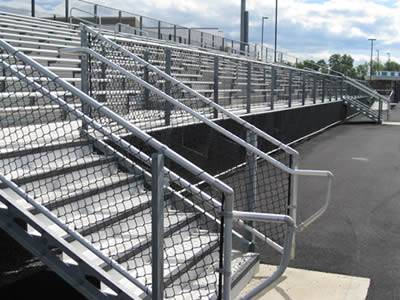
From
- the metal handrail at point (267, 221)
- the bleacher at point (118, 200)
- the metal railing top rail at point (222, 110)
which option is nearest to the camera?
the metal handrail at point (267, 221)

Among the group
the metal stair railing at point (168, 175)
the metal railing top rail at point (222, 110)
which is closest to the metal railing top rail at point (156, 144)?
the metal stair railing at point (168, 175)

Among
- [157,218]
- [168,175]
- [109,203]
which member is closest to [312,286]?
[109,203]

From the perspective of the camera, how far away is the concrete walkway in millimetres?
5281

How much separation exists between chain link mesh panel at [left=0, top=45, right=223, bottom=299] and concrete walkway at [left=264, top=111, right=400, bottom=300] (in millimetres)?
1358

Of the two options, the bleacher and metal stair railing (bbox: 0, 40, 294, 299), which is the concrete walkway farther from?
metal stair railing (bbox: 0, 40, 294, 299)

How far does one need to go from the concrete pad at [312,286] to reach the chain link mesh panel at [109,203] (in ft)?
1.96

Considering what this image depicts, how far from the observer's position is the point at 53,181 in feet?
14.8

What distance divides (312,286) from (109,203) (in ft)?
6.46

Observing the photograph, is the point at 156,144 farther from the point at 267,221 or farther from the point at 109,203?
the point at 109,203

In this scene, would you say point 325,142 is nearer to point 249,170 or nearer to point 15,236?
point 249,170

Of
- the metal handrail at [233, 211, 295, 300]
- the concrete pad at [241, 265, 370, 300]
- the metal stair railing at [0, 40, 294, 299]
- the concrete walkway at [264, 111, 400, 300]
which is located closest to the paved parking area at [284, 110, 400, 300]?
the concrete walkway at [264, 111, 400, 300]

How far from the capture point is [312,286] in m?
4.79

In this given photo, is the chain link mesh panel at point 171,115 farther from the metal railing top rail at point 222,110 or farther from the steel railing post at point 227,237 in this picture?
the steel railing post at point 227,237

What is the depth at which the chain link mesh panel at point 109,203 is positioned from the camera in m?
3.96
